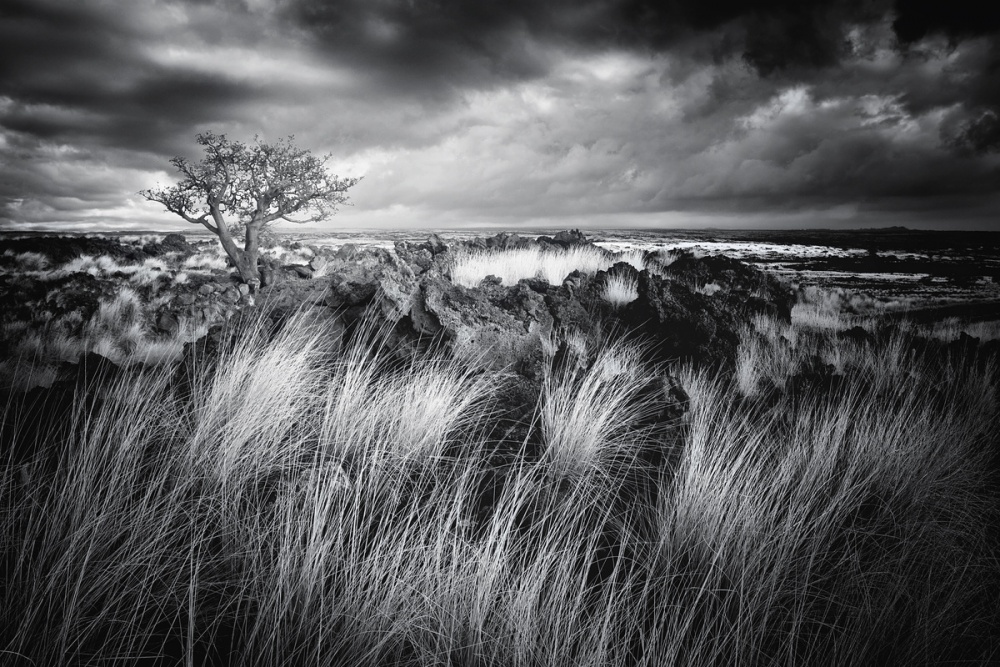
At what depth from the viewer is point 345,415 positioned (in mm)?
3039

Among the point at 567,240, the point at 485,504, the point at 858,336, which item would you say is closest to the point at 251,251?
the point at 567,240

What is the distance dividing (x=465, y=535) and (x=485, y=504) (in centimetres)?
34

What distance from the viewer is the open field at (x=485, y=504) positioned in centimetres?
163

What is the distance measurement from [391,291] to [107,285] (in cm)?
1257

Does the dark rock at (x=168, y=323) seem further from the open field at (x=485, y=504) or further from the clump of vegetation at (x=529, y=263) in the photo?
the clump of vegetation at (x=529, y=263)

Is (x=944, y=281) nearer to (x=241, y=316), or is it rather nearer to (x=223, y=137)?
(x=241, y=316)

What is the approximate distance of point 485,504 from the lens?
2594 mm

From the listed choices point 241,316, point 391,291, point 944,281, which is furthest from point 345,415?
point 944,281

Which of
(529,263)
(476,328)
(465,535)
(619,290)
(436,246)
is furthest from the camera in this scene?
(436,246)

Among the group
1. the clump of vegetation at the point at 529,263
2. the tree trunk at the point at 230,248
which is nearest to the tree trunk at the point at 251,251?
the tree trunk at the point at 230,248

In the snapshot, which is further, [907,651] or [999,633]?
[999,633]

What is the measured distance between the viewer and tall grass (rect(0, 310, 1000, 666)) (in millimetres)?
1601

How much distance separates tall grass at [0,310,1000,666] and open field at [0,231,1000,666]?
23mm

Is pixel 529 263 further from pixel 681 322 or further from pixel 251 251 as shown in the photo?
pixel 251 251
